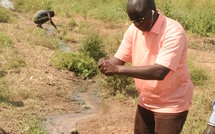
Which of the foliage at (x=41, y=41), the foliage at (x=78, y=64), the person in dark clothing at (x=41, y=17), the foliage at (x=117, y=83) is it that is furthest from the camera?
the person in dark clothing at (x=41, y=17)

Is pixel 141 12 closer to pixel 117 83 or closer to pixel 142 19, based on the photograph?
pixel 142 19

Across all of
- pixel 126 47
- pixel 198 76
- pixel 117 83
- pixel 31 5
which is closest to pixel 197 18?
pixel 198 76

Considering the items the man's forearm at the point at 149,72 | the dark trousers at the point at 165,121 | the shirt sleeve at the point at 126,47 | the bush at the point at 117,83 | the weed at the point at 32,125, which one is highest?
the shirt sleeve at the point at 126,47

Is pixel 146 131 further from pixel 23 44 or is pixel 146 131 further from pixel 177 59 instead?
pixel 23 44

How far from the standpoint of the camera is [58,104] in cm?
599

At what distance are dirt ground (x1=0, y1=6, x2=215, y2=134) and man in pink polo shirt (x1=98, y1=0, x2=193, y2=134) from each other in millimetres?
2515

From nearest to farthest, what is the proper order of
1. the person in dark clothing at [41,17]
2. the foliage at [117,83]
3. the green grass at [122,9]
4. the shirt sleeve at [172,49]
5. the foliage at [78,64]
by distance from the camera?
1. the shirt sleeve at [172,49]
2. the foliage at [117,83]
3. the foliage at [78,64]
4. the green grass at [122,9]
5. the person in dark clothing at [41,17]

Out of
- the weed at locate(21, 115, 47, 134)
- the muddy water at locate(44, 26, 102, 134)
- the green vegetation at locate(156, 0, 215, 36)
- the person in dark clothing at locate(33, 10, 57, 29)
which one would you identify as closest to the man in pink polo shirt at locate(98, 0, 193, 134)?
the weed at locate(21, 115, 47, 134)

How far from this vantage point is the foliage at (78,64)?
755 centimetres

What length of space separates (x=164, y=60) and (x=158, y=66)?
0.17 ft

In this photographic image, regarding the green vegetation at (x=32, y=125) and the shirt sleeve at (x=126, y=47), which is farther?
the green vegetation at (x=32, y=125)

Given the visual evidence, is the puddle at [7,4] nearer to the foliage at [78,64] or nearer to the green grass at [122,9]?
the green grass at [122,9]

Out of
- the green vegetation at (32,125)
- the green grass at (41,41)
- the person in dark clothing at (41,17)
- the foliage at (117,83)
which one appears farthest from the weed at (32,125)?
the person in dark clothing at (41,17)

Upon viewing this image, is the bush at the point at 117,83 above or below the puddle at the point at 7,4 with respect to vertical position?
below
